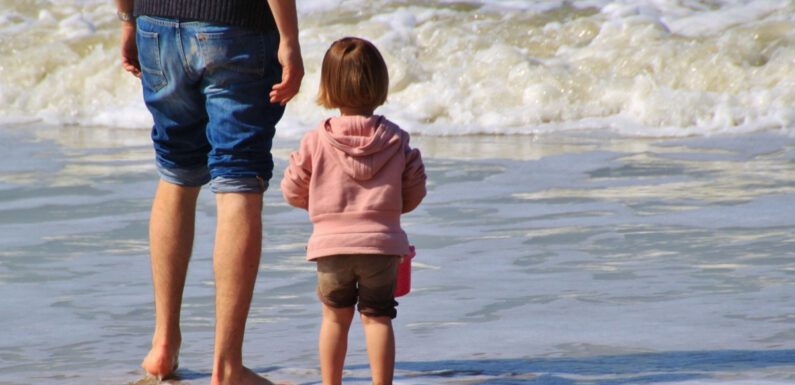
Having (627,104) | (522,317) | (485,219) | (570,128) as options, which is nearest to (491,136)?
(570,128)

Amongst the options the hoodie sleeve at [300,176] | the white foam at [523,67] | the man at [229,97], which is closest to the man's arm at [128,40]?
the man at [229,97]

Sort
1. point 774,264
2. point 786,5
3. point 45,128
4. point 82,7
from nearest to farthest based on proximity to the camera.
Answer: point 774,264, point 45,128, point 786,5, point 82,7

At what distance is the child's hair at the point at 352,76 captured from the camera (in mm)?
3172

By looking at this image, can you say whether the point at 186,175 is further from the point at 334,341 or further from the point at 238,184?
the point at 334,341

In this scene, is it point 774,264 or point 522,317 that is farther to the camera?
point 774,264

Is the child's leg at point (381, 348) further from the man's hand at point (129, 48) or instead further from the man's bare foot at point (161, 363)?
the man's hand at point (129, 48)

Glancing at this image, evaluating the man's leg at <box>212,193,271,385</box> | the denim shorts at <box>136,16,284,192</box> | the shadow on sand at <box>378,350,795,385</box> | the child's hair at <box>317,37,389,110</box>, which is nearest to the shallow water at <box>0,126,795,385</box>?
the shadow on sand at <box>378,350,795,385</box>

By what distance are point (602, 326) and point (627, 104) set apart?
229 inches

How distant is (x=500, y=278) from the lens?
15.5ft

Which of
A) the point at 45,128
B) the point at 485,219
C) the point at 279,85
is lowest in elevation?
the point at 45,128

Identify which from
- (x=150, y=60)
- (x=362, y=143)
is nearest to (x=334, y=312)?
(x=362, y=143)

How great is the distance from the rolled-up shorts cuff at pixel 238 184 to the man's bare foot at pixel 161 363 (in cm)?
51

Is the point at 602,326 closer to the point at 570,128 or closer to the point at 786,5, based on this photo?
the point at 570,128

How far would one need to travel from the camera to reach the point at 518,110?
9.77 meters
